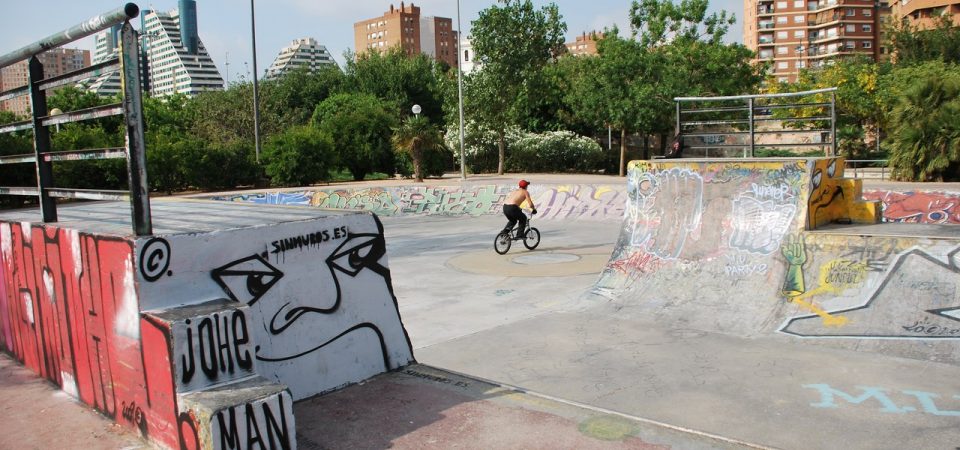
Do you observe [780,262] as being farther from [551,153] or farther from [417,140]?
[551,153]

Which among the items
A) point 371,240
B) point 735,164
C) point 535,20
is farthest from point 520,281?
point 535,20

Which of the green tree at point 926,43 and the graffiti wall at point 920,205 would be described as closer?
the graffiti wall at point 920,205

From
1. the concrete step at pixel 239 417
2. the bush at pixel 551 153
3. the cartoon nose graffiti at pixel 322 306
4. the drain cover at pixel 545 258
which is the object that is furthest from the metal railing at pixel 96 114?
the bush at pixel 551 153

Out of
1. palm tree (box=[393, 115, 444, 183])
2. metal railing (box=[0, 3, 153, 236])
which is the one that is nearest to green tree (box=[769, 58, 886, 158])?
palm tree (box=[393, 115, 444, 183])

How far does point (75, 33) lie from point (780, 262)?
7.92 metres

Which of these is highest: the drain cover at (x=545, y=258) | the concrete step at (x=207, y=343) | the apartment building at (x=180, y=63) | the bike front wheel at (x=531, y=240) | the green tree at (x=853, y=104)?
the apartment building at (x=180, y=63)

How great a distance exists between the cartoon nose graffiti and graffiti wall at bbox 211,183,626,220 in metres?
16.0

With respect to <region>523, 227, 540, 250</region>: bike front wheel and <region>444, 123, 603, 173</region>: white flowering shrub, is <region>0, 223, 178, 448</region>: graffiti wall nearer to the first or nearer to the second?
<region>523, 227, 540, 250</region>: bike front wheel

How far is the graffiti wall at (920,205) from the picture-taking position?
51.1 feet

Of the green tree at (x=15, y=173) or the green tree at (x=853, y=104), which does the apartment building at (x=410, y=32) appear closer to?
the green tree at (x=853, y=104)

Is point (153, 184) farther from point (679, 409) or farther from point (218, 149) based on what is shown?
point (679, 409)

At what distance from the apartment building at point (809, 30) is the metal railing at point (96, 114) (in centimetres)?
11486

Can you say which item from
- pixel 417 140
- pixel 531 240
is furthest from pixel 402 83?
pixel 531 240

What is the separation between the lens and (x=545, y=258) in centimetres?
1406
